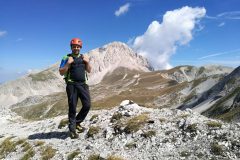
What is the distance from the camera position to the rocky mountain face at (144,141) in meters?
11.2

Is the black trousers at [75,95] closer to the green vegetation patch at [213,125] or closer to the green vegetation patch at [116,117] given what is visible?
the green vegetation patch at [116,117]

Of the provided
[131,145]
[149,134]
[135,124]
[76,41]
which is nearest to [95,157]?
[131,145]

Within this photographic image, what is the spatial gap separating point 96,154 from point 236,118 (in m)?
33.1

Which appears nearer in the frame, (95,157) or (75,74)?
(95,157)

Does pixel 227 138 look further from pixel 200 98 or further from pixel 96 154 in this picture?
pixel 200 98

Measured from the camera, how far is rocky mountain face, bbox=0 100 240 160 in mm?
11203

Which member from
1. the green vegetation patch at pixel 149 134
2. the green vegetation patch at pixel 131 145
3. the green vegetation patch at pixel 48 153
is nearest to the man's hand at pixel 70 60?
the green vegetation patch at pixel 48 153

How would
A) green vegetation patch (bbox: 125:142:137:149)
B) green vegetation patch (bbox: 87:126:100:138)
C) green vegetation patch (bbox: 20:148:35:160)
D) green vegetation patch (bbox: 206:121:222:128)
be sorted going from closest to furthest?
1. green vegetation patch (bbox: 206:121:222:128)
2. green vegetation patch (bbox: 125:142:137:149)
3. green vegetation patch (bbox: 20:148:35:160)
4. green vegetation patch (bbox: 87:126:100:138)

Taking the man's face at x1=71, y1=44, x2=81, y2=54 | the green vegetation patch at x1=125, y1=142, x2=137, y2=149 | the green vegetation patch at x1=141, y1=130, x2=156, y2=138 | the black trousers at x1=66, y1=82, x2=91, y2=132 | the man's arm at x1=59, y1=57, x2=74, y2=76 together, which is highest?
the man's face at x1=71, y1=44, x2=81, y2=54

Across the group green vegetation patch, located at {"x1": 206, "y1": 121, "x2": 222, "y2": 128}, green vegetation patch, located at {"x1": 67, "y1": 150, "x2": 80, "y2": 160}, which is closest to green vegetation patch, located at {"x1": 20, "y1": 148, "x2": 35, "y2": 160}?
green vegetation patch, located at {"x1": 67, "y1": 150, "x2": 80, "y2": 160}

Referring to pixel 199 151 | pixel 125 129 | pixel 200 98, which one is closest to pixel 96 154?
pixel 125 129

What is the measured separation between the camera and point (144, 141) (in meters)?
13.4

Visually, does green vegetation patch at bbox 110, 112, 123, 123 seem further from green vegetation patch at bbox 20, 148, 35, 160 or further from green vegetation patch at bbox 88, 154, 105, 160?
green vegetation patch at bbox 88, 154, 105, 160

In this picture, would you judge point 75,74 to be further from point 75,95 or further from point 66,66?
point 75,95
